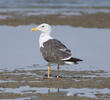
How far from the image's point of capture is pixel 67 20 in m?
22.5

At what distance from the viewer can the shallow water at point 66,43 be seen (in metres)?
12.1

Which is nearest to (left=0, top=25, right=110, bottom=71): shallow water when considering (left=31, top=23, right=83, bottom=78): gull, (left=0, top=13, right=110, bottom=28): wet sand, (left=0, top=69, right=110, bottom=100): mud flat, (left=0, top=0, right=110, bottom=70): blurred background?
(left=0, top=0, right=110, bottom=70): blurred background

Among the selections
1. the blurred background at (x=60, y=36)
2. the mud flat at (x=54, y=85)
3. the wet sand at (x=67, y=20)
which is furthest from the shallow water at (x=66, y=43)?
the wet sand at (x=67, y=20)

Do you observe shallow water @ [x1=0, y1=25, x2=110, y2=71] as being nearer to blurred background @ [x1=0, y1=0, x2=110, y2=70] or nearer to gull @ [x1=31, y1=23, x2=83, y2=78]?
blurred background @ [x1=0, y1=0, x2=110, y2=70]

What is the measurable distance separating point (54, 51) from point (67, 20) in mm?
12263

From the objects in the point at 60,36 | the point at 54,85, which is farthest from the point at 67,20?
the point at 54,85

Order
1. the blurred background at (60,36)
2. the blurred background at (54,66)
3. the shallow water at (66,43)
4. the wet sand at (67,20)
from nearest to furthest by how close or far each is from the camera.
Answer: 1. the blurred background at (54,66)
2. the shallow water at (66,43)
3. the blurred background at (60,36)
4. the wet sand at (67,20)

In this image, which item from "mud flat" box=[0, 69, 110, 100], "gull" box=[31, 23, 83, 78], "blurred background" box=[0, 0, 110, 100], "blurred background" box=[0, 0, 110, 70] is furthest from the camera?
"blurred background" box=[0, 0, 110, 70]

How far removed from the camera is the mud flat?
844 cm

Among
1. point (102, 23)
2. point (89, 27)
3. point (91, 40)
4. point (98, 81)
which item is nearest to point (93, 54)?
point (91, 40)

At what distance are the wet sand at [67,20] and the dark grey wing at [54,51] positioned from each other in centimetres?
966

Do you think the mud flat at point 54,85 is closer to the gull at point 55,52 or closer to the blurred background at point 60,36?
the gull at point 55,52

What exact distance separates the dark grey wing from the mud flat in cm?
46

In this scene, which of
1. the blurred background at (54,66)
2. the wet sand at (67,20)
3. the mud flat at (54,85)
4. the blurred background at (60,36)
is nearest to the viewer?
the mud flat at (54,85)
